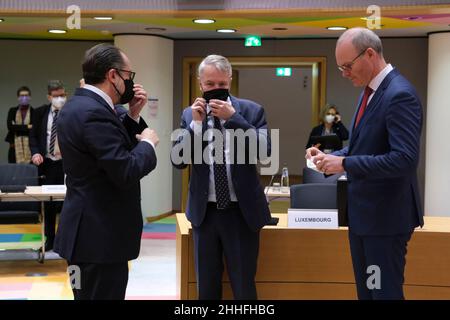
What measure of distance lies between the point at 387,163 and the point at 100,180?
1161mm

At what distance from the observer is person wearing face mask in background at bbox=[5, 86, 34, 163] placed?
357 inches

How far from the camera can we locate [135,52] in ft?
30.1

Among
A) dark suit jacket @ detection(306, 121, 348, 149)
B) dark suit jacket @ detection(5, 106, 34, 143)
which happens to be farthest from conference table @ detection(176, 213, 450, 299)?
dark suit jacket @ detection(5, 106, 34, 143)

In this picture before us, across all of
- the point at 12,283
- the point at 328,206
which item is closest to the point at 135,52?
the point at 12,283

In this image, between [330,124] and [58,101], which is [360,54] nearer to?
[58,101]

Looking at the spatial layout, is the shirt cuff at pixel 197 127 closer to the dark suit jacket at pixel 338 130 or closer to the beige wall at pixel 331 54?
the dark suit jacket at pixel 338 130

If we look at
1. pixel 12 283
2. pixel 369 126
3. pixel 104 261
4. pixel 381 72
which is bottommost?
pixel 12 283

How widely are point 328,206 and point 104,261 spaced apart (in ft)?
8.50

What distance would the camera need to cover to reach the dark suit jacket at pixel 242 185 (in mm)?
3406

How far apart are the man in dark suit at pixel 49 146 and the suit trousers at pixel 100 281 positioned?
14.3 ft

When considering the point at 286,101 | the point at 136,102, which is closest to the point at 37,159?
the point at 136,102

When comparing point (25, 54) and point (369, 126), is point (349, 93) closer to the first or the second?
point (25, 54)

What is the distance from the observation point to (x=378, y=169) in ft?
9.16

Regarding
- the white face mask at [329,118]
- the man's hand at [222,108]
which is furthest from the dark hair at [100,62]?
the white face mask at [329,118]
